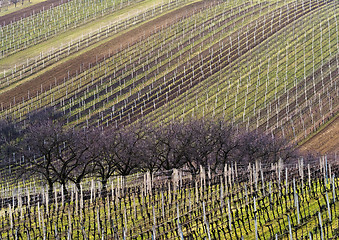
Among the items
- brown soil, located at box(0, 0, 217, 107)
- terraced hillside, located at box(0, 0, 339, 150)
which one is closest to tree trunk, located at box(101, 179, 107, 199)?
terraced hillside, located at box(0, 0, 339, 150)

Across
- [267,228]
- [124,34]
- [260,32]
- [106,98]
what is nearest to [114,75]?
[106,98]

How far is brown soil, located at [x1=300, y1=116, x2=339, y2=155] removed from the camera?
240ft

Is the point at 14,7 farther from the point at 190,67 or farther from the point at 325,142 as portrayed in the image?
the point at 325,142

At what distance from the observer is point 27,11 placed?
464 feet

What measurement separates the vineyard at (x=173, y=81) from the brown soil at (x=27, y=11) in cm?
74

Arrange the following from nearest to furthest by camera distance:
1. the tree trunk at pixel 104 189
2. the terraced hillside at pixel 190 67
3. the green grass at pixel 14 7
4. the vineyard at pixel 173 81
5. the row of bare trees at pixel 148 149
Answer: the tree trunk at pixel 104 189
the vineyard at pixel 173 81
the row of bare trees at pixel 148 149
the terraced hillside at pixel 190 67
the green grass at pixel 14 7

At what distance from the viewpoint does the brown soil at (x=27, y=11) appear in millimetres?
135500

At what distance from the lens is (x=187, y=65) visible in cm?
10056

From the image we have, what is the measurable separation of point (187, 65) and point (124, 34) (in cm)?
2103

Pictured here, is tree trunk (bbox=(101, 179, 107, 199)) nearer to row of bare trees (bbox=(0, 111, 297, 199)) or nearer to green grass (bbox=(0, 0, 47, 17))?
row of bare trees (bbox=(0, 111, 297, 199))

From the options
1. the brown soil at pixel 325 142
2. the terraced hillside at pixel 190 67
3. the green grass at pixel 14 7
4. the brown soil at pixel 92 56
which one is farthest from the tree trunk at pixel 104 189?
the green grass at pixel 14 7

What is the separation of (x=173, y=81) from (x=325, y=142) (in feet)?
93.3

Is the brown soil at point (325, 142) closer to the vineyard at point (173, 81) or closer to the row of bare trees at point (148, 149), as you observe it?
the vineyard at point (173, 81)

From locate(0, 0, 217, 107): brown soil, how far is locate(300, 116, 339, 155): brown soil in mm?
42127
